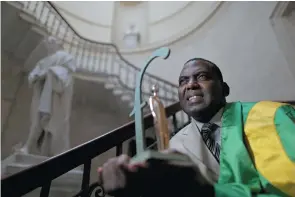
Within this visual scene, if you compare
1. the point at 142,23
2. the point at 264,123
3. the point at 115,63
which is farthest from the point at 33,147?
the point at 142,23

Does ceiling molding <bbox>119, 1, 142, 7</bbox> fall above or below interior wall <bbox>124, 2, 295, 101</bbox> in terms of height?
above

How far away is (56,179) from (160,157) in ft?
5.89

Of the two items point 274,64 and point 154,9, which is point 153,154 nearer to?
point 274,64

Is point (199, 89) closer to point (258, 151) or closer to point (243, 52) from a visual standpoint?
point (258, 151)

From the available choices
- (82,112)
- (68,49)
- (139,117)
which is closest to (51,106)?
(82,112)

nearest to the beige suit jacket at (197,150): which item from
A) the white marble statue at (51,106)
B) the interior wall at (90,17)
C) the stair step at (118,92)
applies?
the white marble statue at (51,106)

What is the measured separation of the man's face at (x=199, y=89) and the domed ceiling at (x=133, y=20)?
541 centimetres

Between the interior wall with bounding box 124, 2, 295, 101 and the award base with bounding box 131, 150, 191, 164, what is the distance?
2.15 metres

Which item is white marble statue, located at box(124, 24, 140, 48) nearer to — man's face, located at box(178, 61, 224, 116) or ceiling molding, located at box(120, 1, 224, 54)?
ceiling molding, located at box(120, 1, 224, 54)

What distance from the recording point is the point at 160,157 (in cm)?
56

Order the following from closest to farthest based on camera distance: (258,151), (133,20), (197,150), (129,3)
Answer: (258,151) → (197,150) → (133,20) → (129,3)

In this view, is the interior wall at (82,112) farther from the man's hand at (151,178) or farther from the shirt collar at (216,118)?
the man's hand at (151,178)

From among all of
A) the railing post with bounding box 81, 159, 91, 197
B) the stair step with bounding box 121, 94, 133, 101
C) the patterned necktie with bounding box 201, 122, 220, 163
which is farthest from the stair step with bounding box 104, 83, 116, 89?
the patterned necktie with bounding box 201, 122, 220, 163

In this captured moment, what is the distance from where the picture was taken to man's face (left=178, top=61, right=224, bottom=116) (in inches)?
41.3
